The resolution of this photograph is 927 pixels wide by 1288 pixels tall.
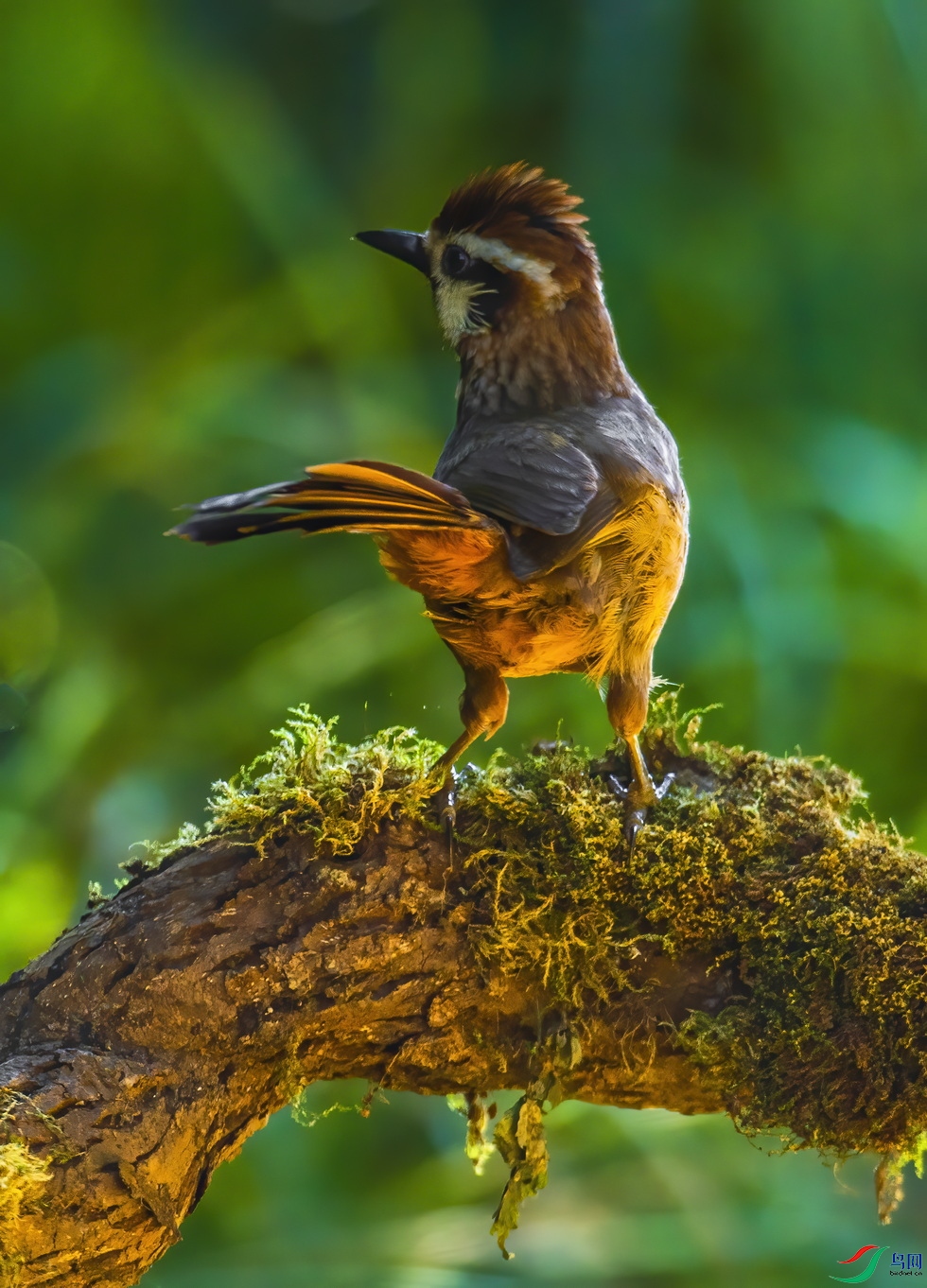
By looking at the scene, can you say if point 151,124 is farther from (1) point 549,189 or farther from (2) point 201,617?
(1) point 549,189

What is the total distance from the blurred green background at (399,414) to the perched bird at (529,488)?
1.45m

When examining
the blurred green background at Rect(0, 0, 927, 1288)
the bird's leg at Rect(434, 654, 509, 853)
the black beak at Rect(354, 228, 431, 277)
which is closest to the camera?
the bird's leg at Rect(434, 654, 509, 853)

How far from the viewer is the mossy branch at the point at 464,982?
172 cm

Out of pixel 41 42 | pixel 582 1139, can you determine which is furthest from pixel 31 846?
pixel 41 42

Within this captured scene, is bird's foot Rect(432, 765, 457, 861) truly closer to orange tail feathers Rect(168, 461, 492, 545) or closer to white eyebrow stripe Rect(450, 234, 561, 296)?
orange tail feathers Rect(168, 461, 492, 545)

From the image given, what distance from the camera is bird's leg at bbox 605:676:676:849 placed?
205 cm

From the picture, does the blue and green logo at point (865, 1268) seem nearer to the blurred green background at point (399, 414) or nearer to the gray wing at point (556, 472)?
the blurred green background at point (399, 414)

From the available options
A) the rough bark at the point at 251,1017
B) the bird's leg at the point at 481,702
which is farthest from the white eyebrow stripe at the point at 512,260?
the rough bark at the point at 251,1017

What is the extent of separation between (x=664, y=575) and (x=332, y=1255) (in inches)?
97.3

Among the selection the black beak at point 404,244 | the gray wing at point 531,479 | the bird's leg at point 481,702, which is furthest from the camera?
the black beak at point 404,244

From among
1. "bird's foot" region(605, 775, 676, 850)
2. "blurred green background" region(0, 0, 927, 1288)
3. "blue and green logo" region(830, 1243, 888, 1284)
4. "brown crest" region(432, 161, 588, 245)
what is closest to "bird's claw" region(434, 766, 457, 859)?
"bird's foot" region(605, 775, 676, 850)

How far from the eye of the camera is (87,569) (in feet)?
13.2

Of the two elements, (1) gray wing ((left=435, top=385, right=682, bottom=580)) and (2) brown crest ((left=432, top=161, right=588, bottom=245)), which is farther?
(2) brown crest ((left=432, top=161, right=588, bottom=245))

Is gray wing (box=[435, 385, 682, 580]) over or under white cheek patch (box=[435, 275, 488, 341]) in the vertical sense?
under
